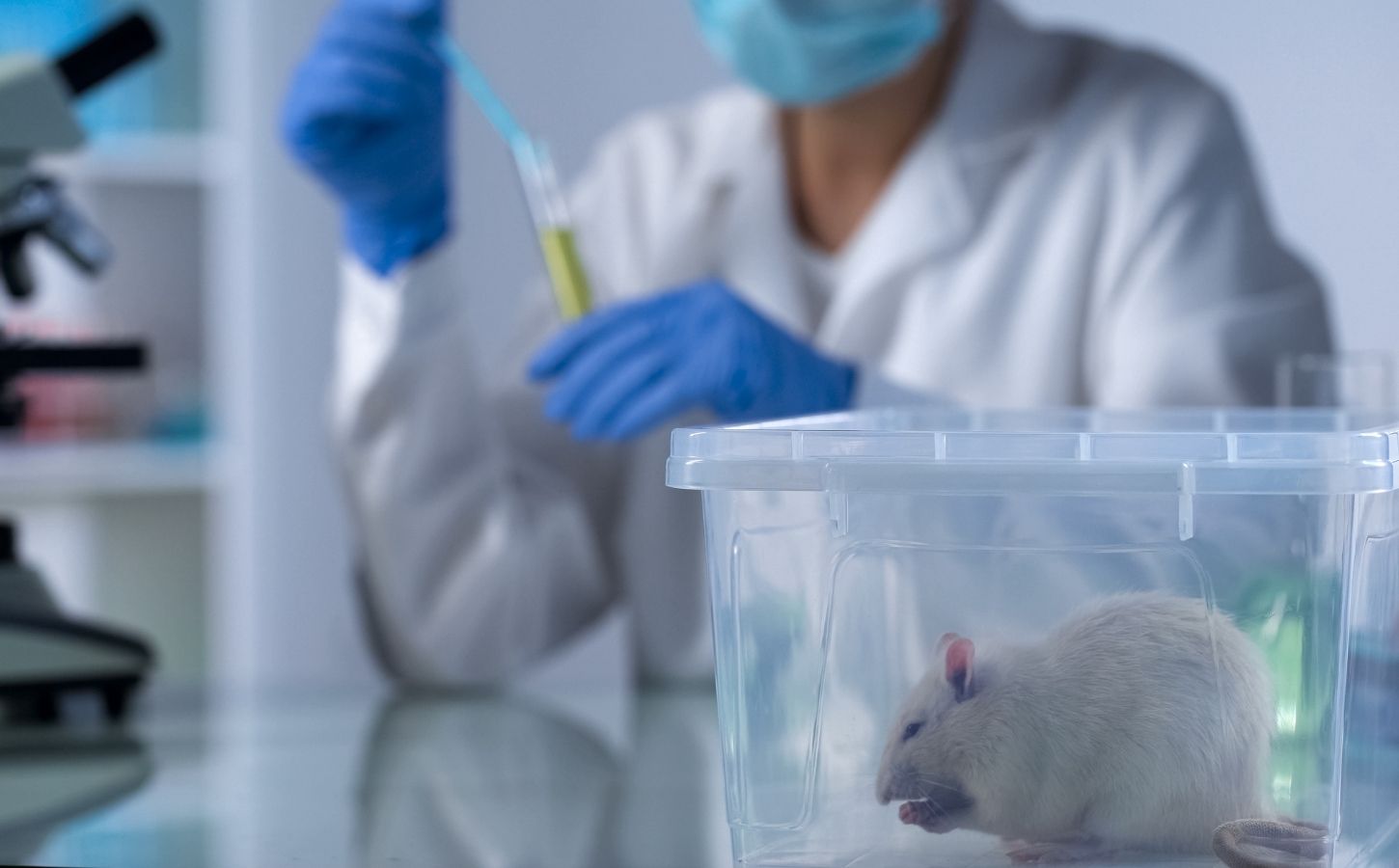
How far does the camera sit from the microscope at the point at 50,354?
3.14 feet

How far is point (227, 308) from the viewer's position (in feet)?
7.85

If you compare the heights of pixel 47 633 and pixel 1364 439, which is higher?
pixel 1364 439

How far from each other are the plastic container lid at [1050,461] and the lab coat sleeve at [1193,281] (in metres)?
0.73

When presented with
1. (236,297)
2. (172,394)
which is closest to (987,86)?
(236,297)

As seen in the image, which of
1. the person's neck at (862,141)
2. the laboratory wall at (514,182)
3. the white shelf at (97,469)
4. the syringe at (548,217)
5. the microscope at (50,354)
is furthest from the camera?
the white shelf at (97,469)

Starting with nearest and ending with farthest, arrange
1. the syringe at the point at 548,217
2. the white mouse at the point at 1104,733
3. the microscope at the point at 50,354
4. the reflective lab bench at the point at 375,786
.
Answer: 1. the white mouse at the point at 1104,733
2. the reflective lab bench at the point at 375,786
3. the microscope at the point at 50,354
4. the syringe at the point at 548,217

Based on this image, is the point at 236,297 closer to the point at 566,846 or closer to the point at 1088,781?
the point at 566,846

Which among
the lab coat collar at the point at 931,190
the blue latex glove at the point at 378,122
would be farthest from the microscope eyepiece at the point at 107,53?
the lab coat collar at the point at 931,190

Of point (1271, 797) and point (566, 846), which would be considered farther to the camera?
point (566, 846)

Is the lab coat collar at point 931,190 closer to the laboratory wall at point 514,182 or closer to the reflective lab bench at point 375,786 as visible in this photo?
the reflective lab bench at point 375,786

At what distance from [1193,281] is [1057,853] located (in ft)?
2.80

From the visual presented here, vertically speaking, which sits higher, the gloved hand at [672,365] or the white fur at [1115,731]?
the gloved hand at [672,365]

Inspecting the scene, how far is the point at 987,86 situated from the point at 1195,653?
0.95 meters

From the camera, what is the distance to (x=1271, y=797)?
479mm
